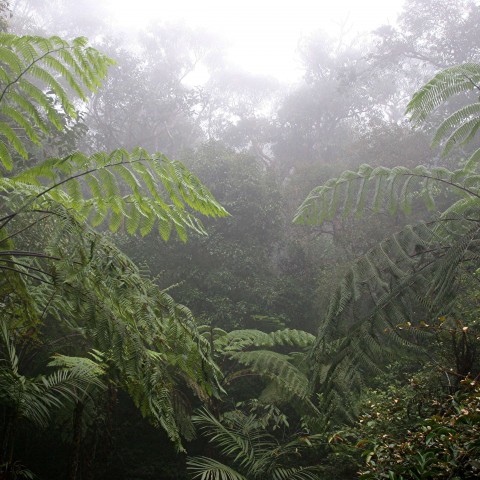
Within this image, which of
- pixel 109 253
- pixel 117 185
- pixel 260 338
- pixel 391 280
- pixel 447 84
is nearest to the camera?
pixel 109 253

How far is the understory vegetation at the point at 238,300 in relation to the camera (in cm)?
273

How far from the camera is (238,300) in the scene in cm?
983

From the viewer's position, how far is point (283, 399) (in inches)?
219

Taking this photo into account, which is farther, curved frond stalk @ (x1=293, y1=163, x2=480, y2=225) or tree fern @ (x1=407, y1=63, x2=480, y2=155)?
curved frond stalk @ (x1=293, y1=163, x2=480, y2=225)

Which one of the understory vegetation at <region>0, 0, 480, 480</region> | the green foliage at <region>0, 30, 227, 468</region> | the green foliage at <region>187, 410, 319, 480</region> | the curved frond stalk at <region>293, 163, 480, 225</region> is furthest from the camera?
the curved frond stalk at <region>293, 163, 480, 225</region>

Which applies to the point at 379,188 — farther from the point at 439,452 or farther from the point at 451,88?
the point at 439,452

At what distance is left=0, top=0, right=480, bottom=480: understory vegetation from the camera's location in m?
2.73

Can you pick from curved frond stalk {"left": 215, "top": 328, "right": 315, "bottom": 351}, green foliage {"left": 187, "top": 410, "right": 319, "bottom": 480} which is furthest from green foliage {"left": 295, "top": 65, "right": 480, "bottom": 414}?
curved frond stalk {"left": 215, "top": 328, "right": 315, "bottom": 351}

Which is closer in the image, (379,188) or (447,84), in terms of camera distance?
(447,84)

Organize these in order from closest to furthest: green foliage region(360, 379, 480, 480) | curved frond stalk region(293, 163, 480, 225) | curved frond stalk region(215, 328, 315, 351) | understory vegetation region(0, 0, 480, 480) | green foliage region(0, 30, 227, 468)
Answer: green foliage region(360, 379, 480, 480)
green foliage region(0, 30, 227, 468)
understory vegetation region(0, 0, 480, 480)
curved frond stalk region(293, 163, 480, 225)
curved frond stalk region(215, 328, 315, 351)

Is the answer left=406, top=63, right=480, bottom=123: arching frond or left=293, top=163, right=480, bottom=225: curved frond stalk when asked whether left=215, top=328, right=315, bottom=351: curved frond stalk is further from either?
left=406, top=63, right=480, bottom=123: arching frond

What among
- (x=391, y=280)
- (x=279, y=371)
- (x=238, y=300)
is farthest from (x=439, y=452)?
(x=238, y=300)

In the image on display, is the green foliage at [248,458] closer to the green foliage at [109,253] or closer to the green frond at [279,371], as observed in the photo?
the green frond at [279,371]

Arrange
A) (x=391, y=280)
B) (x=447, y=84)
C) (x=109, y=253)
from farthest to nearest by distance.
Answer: (x=391, y=280)
(x=447, y=84)
(x=109, y=253)
